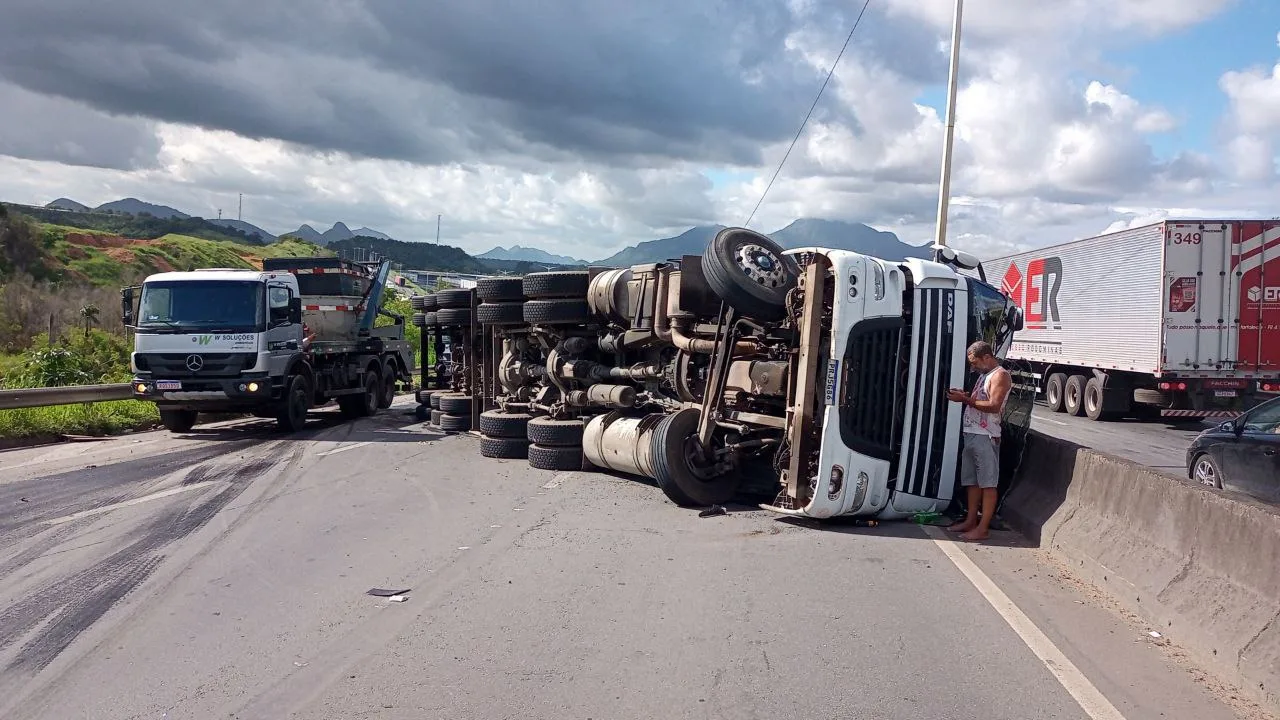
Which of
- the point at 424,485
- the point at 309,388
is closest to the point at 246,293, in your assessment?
the point at 309,388

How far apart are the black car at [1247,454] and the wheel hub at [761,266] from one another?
16.2ft

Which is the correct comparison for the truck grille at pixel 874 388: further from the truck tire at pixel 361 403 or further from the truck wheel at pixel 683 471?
the truck tire at pixel 361 403

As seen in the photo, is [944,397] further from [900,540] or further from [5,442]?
[5,442]

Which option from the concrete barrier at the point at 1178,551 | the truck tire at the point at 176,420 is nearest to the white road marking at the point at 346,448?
the truck tire at the point at 176,420

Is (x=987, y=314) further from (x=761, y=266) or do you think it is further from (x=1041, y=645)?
(x=1041, y=645)

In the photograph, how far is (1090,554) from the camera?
6469 mm

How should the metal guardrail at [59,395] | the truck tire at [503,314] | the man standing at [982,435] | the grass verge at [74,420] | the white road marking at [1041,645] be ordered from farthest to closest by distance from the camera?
the metal guardrail at [59,395] → the grass verge at [74,420] → the truck tire at [503,314] → the man standing at [982,435] → the white road marking at [1041,645]

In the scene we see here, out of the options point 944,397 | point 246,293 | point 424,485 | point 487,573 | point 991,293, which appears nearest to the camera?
point 487,573

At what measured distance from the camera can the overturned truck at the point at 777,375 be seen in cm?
778

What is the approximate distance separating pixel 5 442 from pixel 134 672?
1121cm

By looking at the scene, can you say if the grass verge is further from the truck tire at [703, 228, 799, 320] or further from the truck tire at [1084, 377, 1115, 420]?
the truck tire at [1084, 377, 1115, 420]

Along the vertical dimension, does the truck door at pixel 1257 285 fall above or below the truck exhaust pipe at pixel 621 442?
above

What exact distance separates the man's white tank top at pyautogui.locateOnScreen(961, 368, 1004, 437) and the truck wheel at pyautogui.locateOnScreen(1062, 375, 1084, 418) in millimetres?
14744

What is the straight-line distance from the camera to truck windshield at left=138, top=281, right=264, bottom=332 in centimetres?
1526
